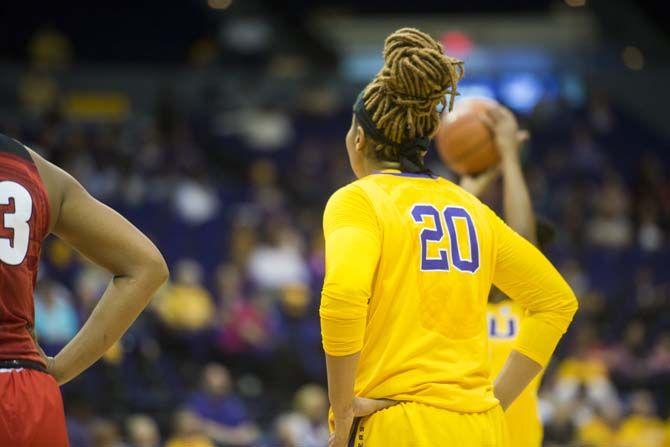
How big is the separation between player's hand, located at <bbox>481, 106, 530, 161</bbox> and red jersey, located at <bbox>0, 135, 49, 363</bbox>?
2100 millimetres

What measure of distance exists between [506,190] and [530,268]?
2.54 ft

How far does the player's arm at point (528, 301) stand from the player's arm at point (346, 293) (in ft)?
1.75

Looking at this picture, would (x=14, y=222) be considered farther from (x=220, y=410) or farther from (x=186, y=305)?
(x=186, y=305)

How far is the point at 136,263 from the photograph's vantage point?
296 cm

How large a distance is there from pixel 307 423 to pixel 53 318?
290 centimetres

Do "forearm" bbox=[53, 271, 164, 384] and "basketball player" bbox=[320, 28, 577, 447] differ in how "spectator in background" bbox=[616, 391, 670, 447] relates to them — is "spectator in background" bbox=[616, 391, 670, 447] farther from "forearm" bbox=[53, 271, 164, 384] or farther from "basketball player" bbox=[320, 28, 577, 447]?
"forearm" bbox=[53, 271, 164, 384]

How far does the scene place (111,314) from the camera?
2.96 metres

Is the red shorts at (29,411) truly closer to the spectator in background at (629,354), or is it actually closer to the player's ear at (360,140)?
the player's ear at (360,140)

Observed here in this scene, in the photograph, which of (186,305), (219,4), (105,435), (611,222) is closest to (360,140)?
(105,435)

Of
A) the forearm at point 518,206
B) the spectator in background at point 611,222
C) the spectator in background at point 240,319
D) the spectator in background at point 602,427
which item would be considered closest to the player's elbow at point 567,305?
the forearm at point 518,206

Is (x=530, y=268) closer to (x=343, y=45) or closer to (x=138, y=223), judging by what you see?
(x=138, y=223)

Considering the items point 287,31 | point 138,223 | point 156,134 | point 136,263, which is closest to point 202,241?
point 138,223

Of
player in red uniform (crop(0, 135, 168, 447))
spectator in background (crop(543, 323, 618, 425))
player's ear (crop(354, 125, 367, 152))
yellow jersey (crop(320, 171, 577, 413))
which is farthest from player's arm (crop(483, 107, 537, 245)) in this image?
spectator in background (crop(543, 323, 618, 425))

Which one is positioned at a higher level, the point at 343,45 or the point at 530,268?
the point at 530,268
